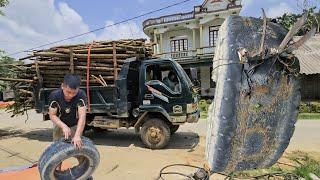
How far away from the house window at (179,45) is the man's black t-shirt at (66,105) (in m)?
29.9

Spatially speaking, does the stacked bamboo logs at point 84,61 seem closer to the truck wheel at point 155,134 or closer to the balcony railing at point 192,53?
the truck wheel at point 155,134

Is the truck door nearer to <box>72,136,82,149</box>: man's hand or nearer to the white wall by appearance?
<box>72,136,82,149</box>: man's hand

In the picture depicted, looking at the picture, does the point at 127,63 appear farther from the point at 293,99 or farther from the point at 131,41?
the point at 293,99

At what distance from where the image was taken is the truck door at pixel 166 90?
10234 mm

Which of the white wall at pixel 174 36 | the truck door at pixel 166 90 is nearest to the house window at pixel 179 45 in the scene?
the white wall at pixel 174 36

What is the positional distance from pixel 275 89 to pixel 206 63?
84.4 ft

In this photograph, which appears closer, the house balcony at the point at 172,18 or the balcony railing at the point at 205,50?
the balcony railing at the point at 205,50

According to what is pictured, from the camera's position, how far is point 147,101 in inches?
416

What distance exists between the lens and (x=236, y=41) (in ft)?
16.3

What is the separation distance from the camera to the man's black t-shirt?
5414mm

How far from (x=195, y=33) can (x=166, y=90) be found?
2499 cm

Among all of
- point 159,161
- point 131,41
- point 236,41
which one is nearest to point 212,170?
point 236,41

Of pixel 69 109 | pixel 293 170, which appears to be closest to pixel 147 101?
pixel 293 170

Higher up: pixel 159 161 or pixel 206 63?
pixel 206 63
